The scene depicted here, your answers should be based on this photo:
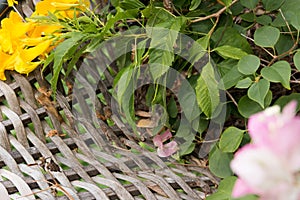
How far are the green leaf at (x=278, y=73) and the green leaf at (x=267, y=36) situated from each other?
0.04m

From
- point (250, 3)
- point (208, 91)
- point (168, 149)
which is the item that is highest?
point (250, 3)

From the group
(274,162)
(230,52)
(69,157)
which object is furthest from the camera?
(69,157)

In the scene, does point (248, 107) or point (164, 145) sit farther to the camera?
point (164, 145)

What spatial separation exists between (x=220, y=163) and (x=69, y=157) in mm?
243

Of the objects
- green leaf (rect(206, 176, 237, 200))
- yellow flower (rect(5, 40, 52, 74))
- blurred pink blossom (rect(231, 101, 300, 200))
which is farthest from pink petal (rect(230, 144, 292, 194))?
yellow flower (rect(5, 40, 52, 74))

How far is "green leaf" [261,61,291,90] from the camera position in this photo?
625 mm

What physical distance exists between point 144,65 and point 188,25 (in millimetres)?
97

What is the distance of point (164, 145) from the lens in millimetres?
833

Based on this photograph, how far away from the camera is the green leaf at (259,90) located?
0.63 metres

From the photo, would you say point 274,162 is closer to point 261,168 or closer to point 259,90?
point 261,168

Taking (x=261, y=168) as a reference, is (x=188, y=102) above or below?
below

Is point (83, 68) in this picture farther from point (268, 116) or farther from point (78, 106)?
point (268, 116)

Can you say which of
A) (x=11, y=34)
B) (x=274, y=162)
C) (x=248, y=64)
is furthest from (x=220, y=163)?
(x=274, y=162)

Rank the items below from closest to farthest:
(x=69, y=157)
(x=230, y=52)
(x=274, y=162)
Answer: (x=274, y=162), (x=230, y=52), (x=69, y=157)
